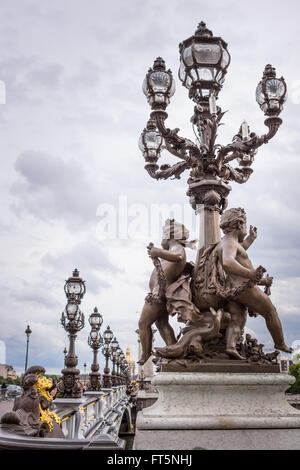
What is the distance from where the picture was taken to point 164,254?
583 cm

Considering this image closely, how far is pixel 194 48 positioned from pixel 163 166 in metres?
2.24

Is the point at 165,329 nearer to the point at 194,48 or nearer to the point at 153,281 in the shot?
the point at 153,281

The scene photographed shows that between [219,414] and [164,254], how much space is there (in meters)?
1.95

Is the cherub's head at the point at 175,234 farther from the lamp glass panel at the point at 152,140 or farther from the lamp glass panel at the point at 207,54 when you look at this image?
the lamp glass panel at the point at 152,140

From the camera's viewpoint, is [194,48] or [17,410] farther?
[194,48]

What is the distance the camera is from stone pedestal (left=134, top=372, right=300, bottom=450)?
191 inches

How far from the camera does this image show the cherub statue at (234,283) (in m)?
5.52

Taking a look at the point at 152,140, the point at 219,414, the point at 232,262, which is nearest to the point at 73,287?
the point at 152,140

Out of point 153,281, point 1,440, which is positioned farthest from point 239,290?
point 1,440

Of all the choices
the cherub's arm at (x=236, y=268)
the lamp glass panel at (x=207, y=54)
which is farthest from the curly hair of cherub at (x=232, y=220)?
the lamp glass panel at (x=207, y=54)

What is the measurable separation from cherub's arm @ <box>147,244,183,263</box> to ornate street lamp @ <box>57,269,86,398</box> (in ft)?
29.4

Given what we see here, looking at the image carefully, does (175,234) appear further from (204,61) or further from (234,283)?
(204,61)
